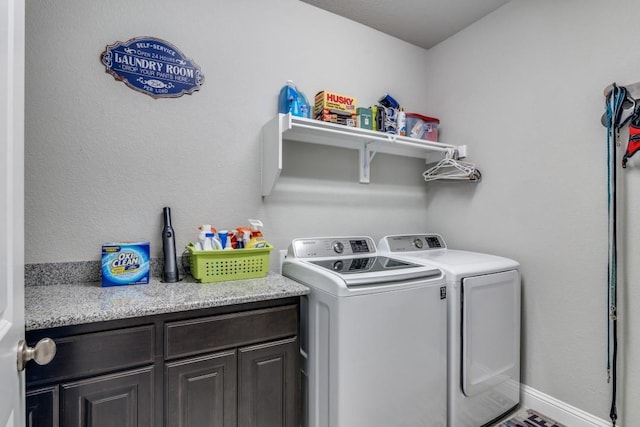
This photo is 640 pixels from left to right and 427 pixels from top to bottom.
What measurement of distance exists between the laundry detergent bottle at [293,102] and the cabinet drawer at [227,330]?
1.12 meters

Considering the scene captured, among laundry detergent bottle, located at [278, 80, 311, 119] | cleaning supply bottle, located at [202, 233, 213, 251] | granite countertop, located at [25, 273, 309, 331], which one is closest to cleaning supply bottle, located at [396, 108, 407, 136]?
laundry detergent bottle, located at [278, 80, 311, 119]

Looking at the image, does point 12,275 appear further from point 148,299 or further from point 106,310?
point 148,299

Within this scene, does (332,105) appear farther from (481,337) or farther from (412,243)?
(481,337)

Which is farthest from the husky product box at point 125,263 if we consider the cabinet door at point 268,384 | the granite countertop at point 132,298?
the cabinet door at point 268,384

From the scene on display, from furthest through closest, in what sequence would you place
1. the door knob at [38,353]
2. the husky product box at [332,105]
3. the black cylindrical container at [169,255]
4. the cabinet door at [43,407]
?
1. the husky product box at [332,105]
2. the black cylindrical container at [169,255]
3. the cabinet door at [43,407]
4. the door knob at [38,353]

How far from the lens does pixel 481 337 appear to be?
1717 mm

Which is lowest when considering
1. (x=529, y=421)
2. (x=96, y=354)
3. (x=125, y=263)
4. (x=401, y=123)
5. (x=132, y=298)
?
(x=529, y=421)

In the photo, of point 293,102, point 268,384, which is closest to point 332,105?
point 293,102

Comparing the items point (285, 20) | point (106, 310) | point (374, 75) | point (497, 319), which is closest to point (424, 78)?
point (374, 75)

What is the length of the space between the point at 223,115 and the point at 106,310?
119 centimetres

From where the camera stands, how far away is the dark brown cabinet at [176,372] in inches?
41.0

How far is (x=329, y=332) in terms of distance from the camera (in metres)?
1.39

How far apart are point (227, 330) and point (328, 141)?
133 cm

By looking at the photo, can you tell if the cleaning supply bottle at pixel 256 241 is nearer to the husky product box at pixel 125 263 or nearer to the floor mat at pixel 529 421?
the husky product box at pixel 125 263
